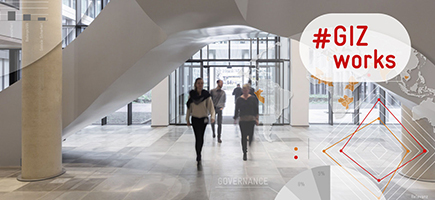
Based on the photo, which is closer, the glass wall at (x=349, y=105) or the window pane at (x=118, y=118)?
the glass wall at (x=349, y=105)

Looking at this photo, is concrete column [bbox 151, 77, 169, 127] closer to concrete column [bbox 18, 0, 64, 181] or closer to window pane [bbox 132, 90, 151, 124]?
window pane [bbox 132, 90, 151, 124]

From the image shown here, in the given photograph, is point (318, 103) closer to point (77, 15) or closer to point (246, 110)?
point (246, 110)

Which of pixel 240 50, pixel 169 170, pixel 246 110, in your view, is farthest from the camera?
pixel 240 50

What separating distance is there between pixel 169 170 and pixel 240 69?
7.09 metres

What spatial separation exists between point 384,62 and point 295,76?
6763 millimetres

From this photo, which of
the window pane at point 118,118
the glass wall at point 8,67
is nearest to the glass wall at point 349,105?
the window pane at point 118,118

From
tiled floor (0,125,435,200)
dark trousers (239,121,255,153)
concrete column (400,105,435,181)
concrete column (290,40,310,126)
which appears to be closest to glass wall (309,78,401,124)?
concrete column (290,40,310,126)

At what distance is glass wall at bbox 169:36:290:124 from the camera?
11.4 metres

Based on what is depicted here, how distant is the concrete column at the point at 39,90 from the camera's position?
479 cm

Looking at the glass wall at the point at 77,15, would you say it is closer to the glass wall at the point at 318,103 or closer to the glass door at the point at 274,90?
the glass door at the point at 274,90

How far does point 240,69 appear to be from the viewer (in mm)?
11578

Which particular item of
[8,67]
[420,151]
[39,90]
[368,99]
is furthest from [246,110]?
[368,99]

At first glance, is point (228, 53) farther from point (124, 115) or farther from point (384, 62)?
point (384, 62)

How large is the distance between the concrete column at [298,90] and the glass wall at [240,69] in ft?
1.21
